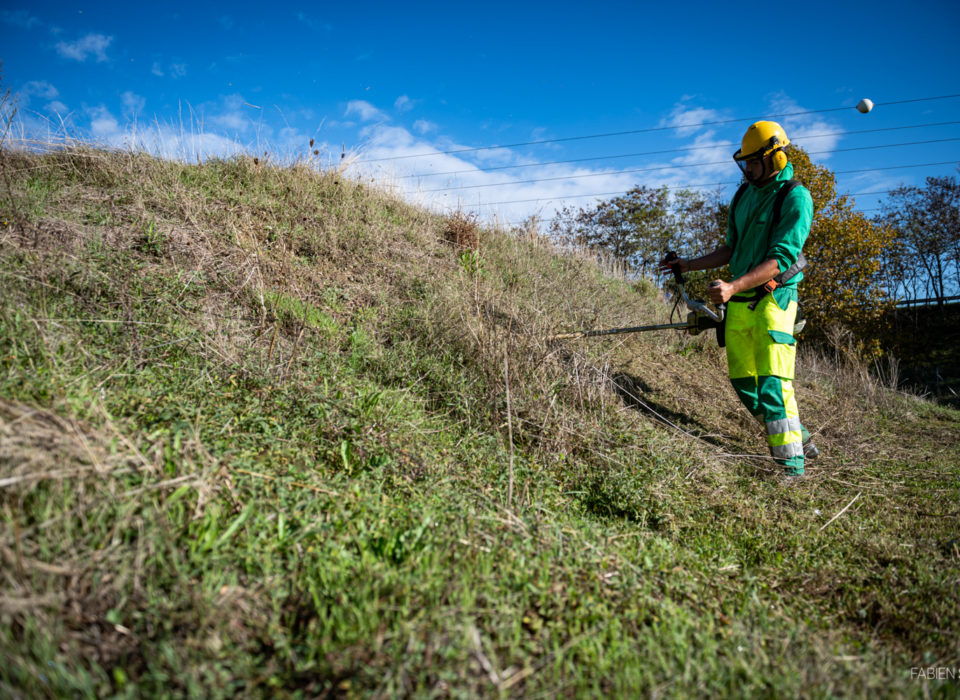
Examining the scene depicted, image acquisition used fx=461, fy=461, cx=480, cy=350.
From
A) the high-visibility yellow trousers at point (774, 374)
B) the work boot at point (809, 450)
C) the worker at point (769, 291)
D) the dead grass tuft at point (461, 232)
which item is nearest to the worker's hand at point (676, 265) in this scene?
the worker at point (769, 291)

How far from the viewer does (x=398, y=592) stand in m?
1.62

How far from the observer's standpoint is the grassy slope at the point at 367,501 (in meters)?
1.42

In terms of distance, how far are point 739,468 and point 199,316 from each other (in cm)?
418

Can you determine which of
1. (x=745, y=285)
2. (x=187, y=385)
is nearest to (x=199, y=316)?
(x=187, y=385)

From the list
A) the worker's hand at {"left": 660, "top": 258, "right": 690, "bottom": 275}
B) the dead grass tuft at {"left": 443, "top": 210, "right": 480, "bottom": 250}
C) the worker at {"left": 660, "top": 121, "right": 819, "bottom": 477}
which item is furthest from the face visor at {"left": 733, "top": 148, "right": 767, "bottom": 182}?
the dead grass tuft at {"left": 443, "top": 210, "right": 480, "bottom": 250}

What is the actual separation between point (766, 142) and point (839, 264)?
13.1 metres

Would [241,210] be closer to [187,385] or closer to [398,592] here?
[187,385]

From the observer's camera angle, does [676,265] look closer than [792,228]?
No

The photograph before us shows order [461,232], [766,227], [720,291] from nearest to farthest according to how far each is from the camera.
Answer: [720,291] → [766,227] → [461,232]

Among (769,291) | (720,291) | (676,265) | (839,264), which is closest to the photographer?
(720,291)

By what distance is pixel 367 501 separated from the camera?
6.99 ft

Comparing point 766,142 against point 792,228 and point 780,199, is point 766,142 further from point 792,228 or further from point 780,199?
point 792,228

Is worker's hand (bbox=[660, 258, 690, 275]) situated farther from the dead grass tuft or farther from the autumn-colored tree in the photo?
the autumn-colored tree

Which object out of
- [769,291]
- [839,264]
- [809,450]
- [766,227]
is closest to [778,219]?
[766,227]
